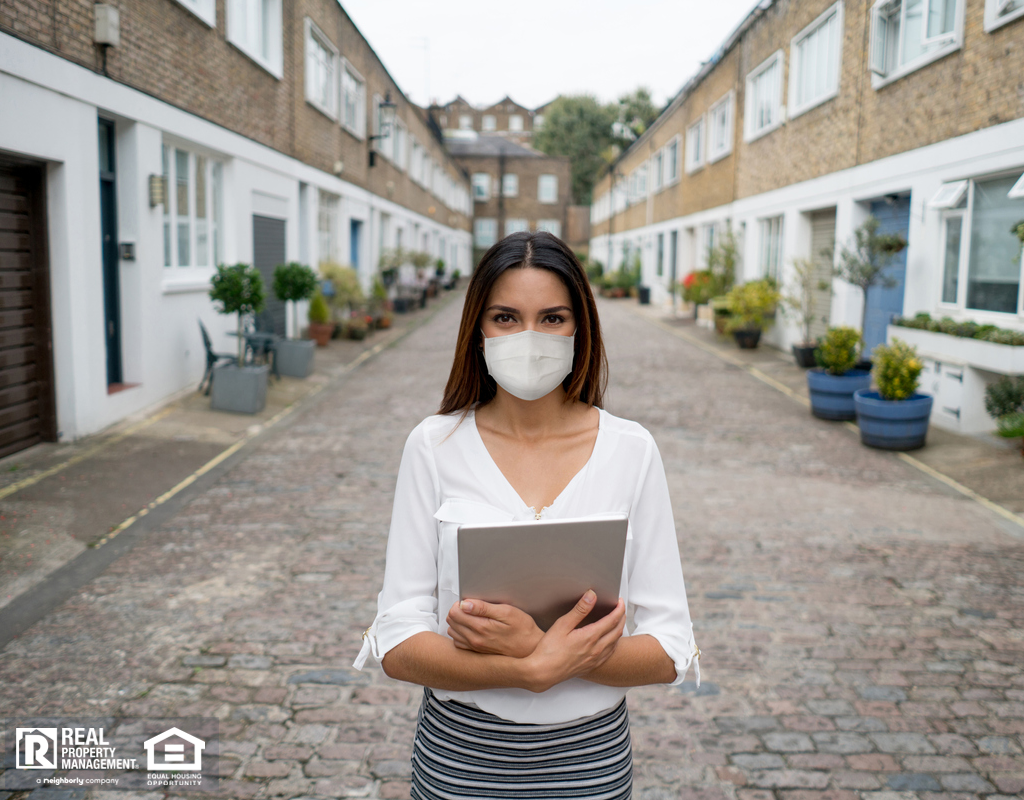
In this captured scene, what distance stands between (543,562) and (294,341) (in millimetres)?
11941

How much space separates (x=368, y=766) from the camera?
127 inches

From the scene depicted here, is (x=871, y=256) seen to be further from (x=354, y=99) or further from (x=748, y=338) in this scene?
(x=354, y=99)

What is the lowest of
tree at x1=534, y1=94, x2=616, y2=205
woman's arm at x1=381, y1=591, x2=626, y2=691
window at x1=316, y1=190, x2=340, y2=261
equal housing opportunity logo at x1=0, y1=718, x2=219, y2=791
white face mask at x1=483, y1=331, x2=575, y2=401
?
equal housing opportunity logo at x1=0, y1=718, x2=219, y2=791

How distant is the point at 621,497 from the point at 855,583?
3.98 metres

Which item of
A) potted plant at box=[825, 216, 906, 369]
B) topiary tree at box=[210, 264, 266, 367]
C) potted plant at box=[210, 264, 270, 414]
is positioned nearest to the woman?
potted plant at box=[210, 264, 270, 414]

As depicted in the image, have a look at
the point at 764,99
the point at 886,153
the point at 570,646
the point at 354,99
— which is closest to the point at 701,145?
the point at 764,99

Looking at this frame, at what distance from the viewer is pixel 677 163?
28875mm

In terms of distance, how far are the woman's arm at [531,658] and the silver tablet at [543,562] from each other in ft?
0.12

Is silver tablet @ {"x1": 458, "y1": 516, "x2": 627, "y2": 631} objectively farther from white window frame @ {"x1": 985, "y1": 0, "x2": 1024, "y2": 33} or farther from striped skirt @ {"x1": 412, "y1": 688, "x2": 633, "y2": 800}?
white window frame @ {"x1": 985, "y1": 0, "x2": 1024, "y2": 33}

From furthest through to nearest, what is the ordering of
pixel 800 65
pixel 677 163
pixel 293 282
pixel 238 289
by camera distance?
pixel 677 163 → pixel 800 65 → pixel 293 282 → pixel 238 289

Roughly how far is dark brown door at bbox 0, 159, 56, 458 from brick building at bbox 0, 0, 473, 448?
0.05 feet

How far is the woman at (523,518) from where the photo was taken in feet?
5.77

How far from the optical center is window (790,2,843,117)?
14134 millimetres

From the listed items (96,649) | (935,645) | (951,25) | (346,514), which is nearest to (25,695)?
(96,649)
